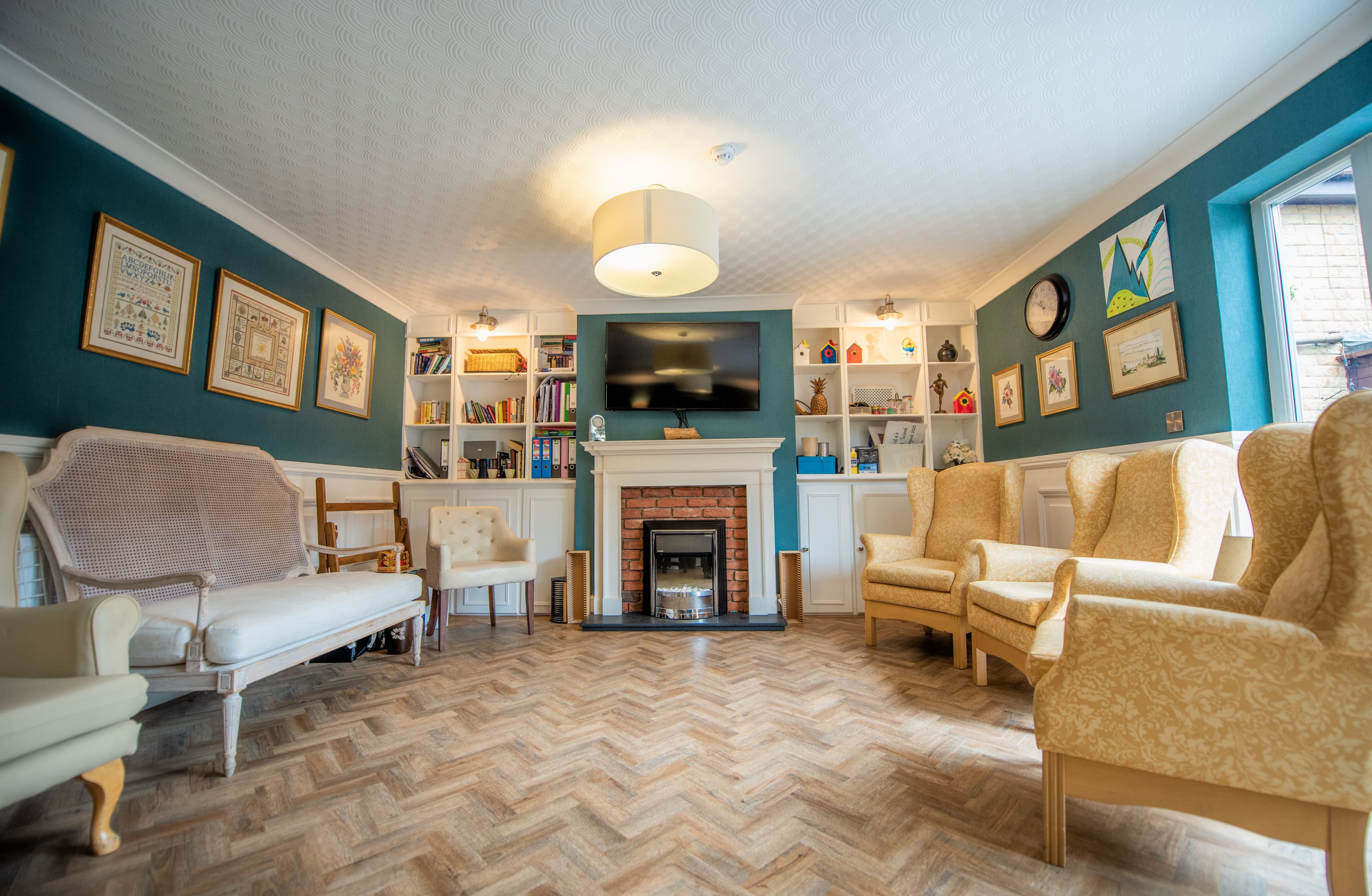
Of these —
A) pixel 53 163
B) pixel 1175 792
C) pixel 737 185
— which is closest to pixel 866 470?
pixel 737 185

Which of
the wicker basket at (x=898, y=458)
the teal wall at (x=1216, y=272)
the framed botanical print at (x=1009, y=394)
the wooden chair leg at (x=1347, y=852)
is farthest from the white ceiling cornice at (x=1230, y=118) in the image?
the wooden chair leg at (x=1347, y=852)

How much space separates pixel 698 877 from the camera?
1.26 m

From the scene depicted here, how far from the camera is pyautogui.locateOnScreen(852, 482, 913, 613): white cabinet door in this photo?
13.9 feet

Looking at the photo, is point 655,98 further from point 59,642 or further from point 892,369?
point 892,369

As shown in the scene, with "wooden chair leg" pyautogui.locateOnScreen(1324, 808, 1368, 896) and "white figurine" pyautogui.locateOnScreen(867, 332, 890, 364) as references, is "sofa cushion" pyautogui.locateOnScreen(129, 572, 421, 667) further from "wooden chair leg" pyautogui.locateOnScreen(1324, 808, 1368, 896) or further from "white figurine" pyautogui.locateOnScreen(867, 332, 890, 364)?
"white figurine" pyautogui.locateOnScreen(867, 332, 890, 364)

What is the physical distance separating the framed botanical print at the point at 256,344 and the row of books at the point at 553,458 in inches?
63.8

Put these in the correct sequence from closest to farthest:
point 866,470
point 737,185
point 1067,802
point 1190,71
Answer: point 1067,802
point 1190,71
point 737,185
point 866,470

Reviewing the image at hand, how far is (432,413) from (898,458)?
12.7 ft

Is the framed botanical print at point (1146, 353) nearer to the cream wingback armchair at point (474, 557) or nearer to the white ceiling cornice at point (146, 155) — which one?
the cream wingback armchair at point (474, 557)

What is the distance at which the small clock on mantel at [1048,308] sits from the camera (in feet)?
11.0

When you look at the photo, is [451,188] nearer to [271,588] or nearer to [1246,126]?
[271,588]

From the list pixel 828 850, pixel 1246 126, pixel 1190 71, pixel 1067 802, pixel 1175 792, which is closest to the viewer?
pixel 1175 792

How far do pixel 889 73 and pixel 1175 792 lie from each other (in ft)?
7.74

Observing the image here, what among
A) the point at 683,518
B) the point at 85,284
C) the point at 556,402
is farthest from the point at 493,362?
the point at 85,284
